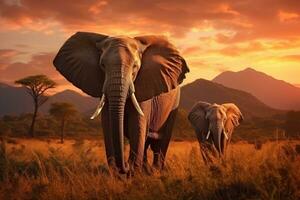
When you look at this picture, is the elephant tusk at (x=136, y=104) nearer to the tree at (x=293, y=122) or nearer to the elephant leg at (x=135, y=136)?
the elephant leg at (x=135, y=136)

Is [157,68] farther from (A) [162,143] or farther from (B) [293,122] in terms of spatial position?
(B) [293,122]

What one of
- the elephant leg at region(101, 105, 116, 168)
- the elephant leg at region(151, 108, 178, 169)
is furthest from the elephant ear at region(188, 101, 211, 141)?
the elephant leg at region(101, 105, 116, 168)

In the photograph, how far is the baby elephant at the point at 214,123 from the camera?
17.6 m

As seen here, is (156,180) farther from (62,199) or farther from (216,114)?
(216,114)

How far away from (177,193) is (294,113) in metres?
46.1

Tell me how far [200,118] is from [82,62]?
8.61 meters

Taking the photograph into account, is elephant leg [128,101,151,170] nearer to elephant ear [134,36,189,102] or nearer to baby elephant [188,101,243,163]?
elephant ear [134,36,189,102]

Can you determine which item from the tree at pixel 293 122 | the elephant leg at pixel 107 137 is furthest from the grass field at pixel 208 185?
the tree at pixel 293 122

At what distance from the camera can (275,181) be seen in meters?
7.22

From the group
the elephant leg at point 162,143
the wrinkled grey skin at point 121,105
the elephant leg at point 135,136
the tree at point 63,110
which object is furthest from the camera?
the tree at point 63,110

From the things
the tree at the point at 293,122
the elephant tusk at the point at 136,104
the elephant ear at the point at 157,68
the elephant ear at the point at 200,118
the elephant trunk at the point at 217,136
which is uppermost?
the elephant ear at the point at 157,68

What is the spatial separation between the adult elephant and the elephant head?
533cm

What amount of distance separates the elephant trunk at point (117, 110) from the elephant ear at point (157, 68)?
970mm

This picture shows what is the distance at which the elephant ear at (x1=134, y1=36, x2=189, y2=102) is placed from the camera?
11.2 metres
